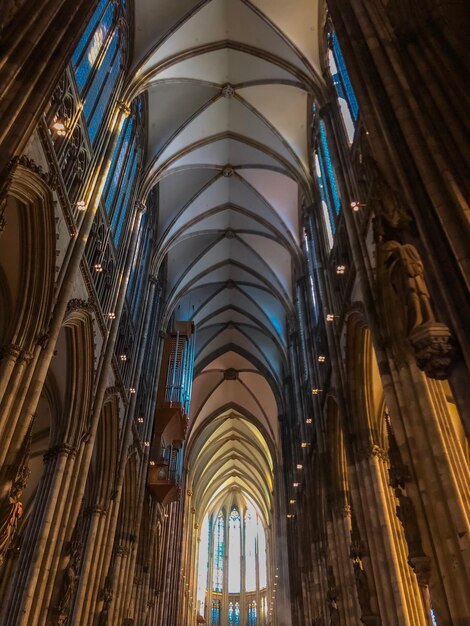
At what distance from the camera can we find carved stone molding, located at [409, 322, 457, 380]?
5.75 metres

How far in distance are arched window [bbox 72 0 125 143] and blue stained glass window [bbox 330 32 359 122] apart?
19.6 ft

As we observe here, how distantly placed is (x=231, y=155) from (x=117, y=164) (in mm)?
7040

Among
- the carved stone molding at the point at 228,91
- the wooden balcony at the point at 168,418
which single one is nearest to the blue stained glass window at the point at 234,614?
the wooden balcony at the point at 168,418

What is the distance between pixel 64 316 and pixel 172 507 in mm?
21445

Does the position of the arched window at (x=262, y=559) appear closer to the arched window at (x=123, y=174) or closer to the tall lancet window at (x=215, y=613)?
the tall lancet window at (x=215, y=613)

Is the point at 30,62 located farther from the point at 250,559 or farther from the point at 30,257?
the point at 250,559

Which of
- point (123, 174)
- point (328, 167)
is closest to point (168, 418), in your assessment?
point (123, 174)

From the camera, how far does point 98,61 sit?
532 inches

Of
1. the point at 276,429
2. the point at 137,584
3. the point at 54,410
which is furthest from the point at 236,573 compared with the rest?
the point at 54,410

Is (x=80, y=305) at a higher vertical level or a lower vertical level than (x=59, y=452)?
higher

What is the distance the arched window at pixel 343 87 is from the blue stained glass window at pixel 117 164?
626cm

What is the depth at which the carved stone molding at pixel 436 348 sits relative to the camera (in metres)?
5.75

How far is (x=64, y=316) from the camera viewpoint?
10672 mm

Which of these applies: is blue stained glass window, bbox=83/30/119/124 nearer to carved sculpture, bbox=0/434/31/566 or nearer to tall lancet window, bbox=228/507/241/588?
carved sculpture, bbox=0/434/31/566
